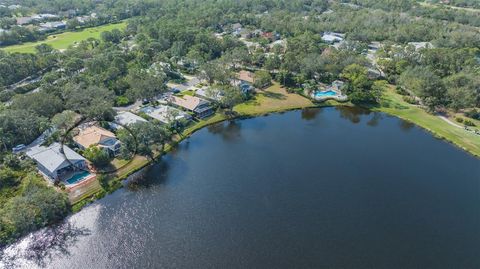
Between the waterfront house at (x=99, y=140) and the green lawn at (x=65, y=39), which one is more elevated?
the green lawn at (x=65, y=39)

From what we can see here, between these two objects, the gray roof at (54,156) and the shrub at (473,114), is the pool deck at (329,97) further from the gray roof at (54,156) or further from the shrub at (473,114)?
the gray roof at (54,156)

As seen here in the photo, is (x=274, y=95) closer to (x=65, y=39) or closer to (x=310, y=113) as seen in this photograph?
(x=310, y=113)

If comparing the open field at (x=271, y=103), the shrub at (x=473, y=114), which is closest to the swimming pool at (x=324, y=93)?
the open field at (x=271, y=103)

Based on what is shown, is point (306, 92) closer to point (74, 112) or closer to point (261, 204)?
point (261, 204)

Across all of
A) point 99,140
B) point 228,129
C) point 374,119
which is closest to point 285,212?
point 228,129

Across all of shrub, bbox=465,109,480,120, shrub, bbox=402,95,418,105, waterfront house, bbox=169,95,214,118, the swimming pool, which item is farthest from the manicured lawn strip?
shrub, bbox=465,109,480,120

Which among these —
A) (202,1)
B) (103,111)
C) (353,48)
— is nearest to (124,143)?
(103,111)
